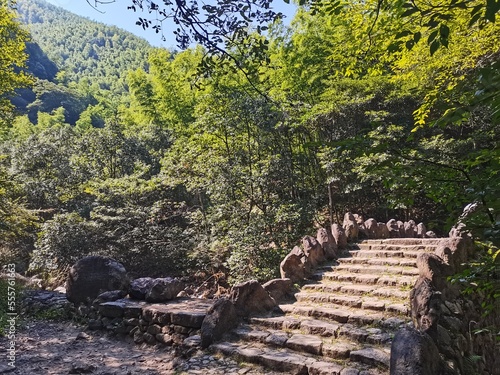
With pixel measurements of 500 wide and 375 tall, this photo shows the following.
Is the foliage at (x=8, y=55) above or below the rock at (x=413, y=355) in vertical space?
above

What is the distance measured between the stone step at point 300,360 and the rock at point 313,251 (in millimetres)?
2728

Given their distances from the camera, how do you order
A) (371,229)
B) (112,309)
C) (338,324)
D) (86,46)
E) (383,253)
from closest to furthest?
(338,324)
(112,309)
(383,253)
(371,229)
(86,46)

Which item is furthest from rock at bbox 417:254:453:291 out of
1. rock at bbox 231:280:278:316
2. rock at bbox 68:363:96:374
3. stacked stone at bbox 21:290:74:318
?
stacked stone at bbox 21:290:74:318

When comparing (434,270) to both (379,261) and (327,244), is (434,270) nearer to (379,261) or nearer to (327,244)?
(379,261)

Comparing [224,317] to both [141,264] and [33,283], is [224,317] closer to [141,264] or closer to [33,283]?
Answer: [141,264]

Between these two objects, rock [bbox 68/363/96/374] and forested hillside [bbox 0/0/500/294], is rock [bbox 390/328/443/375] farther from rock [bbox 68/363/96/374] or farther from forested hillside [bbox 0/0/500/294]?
rock [bbox 68/363/96/374]

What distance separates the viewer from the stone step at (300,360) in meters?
3.71

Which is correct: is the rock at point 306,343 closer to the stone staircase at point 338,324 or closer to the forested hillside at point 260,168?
the stone staircase at point 338,324

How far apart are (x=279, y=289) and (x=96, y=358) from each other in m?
2.96

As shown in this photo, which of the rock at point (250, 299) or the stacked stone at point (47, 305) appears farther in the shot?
the stacked stone at point (47, 305)

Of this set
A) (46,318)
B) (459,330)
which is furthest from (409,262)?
(46,318)

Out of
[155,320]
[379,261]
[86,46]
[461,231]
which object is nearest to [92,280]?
[155,320]

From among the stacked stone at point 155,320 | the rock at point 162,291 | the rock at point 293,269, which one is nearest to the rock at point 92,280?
the stacked stone at point 155,320

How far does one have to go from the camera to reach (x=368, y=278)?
6035 millimetres
